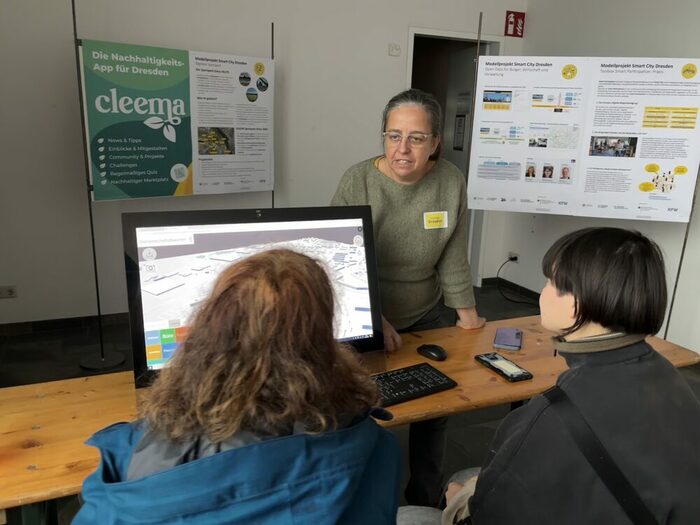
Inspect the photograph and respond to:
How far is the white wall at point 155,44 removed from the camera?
3.38 m

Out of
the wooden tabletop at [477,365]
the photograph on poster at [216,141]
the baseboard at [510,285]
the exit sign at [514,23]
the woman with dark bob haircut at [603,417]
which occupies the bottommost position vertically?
the baseboard at [510,285]

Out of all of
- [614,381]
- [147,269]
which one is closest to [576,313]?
[614,381]

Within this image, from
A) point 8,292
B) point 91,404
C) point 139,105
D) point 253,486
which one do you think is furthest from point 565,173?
point 8,292

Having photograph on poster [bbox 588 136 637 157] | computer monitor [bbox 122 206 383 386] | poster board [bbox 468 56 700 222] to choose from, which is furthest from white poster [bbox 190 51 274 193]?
computer monitor [bbox 122 206 383 386]

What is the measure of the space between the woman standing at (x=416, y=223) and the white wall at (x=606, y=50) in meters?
2.08

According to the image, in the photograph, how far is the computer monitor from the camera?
125cm

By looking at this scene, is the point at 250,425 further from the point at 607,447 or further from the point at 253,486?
the point at 607,447

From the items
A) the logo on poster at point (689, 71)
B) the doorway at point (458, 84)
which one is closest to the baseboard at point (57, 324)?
the doorway at point (458, 84)

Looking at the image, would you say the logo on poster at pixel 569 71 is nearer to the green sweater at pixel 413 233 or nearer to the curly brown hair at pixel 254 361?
the green sweater at pixel 413 233

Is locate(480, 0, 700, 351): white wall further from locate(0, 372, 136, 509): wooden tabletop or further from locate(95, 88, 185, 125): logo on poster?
locate(0, 372, 136, 509): wooden tabletop

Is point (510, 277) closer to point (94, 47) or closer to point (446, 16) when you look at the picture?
point (446, 16)

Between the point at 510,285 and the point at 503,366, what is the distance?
12.2ft

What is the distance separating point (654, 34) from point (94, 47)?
3.64m

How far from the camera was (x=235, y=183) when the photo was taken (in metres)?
3.84
